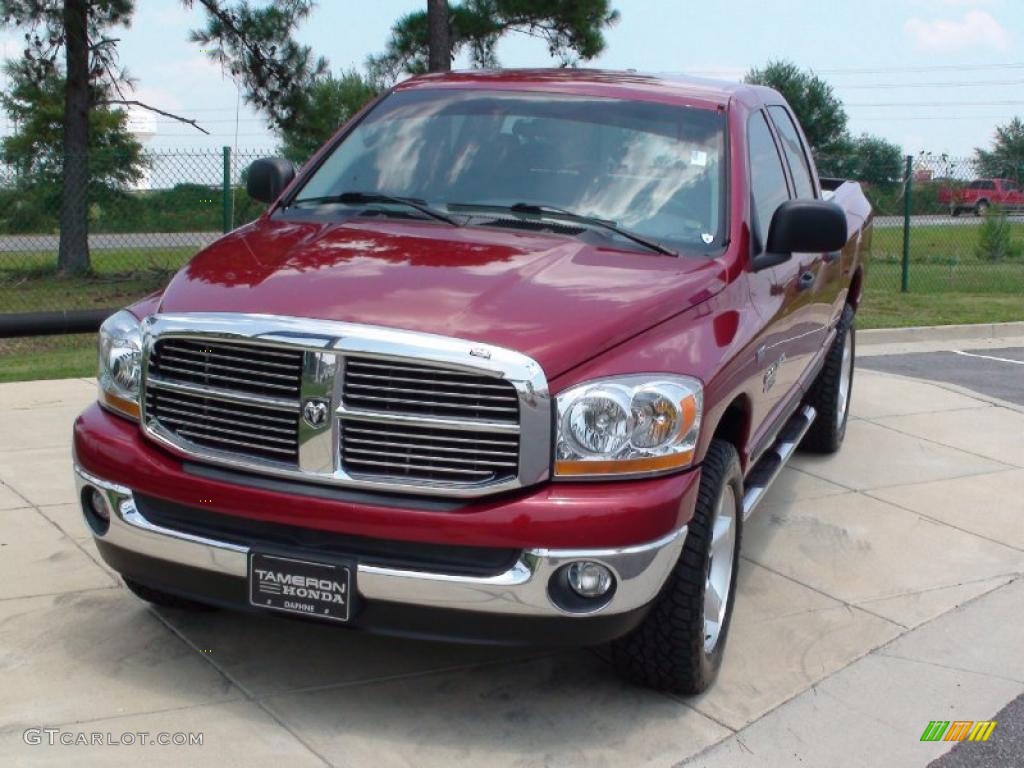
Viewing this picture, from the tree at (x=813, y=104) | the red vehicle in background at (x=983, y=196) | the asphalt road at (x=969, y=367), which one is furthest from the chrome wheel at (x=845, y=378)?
→ the tree at (x=813, y=104)

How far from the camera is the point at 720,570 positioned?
4527 mm

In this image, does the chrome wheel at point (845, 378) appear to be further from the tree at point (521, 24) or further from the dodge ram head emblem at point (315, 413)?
the tree at point (521, 24)

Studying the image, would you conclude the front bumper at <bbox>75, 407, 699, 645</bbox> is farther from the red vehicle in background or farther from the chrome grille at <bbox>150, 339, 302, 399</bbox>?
the red vehicle in background

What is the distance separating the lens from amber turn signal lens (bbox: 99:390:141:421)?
4125 millimetres

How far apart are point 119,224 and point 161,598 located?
11.2 m

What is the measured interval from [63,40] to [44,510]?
44.4 ft

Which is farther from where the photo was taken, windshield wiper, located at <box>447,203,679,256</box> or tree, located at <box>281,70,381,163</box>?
tree, located at <box>281,70,381,163</box>

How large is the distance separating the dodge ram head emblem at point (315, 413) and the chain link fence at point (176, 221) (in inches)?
367

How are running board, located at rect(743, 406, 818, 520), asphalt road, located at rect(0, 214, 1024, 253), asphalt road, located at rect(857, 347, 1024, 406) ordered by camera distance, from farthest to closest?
asphalt road, located at rect(0, 214, 1024, 253) < asphalt road, located at rect(857, 347, 1024, 406) < running board, located at rect(743, 406, 818, 520)


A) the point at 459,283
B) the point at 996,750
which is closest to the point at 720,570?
the point at 996,750

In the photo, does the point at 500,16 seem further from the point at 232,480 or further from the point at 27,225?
the point at 232,480

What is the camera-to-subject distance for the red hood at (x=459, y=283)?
3803 millimetres

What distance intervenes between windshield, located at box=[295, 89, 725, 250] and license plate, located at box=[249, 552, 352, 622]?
1637 millimetres

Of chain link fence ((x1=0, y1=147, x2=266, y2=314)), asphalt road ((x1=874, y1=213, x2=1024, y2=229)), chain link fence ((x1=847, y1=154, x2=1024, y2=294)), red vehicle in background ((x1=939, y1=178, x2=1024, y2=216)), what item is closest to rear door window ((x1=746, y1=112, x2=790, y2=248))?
chain link fence ((x1=0, y1=147, x2=266, y2=314))
